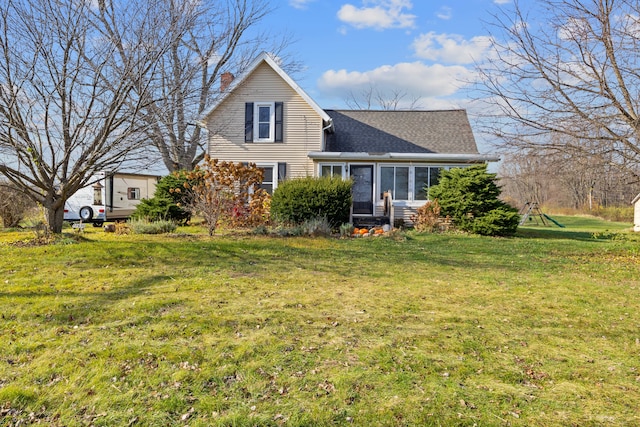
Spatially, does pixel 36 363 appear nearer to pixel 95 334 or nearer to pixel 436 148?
pixel 95 334

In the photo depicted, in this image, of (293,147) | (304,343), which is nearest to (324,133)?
(293,147)

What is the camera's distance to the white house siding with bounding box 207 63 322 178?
16812 millimetres

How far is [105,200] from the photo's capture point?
1861cm

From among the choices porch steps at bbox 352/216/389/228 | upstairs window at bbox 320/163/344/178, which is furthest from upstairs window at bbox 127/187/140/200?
porch steps at bbox 352/216/389/228

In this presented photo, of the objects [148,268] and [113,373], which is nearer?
[113,373]

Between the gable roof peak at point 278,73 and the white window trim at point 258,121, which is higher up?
the gable roof peak at point 278,73

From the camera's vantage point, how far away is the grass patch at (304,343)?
3041 mm

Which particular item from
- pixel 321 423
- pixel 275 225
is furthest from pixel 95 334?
pixel 275 225

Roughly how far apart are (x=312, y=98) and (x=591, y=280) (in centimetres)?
1196

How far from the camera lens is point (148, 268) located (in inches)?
282

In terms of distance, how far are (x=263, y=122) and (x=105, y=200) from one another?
25.9ft

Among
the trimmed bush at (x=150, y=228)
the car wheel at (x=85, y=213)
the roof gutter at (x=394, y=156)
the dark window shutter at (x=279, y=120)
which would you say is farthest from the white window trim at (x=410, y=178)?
the car wheel at (x=85, y=213)

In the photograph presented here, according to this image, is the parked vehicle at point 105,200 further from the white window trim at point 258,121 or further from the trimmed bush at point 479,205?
the trimmed bush at point 479,205

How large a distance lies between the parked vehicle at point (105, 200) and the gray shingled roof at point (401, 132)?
8540mm
